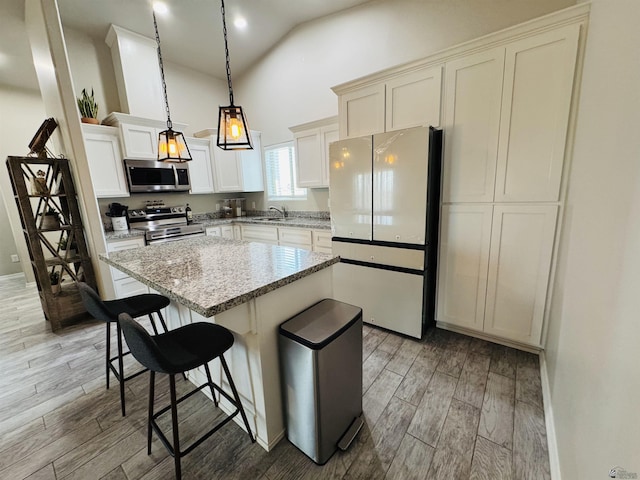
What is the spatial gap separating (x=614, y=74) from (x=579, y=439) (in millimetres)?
1388

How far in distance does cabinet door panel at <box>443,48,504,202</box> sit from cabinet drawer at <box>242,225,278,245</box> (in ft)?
8.06

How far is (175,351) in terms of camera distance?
1.23 meters

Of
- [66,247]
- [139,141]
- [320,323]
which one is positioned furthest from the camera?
[139,141]

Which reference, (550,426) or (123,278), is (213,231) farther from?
(550,426)

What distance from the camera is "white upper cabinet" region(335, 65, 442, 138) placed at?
6.99ft

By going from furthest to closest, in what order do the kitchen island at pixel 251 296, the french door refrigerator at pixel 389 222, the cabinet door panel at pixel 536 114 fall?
the french door refrigerator at pixel 389 222, the cabinet door panel at pixel 536 114, the kitchen island at pixel 251 296

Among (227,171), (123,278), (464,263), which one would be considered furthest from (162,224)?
(464,263)

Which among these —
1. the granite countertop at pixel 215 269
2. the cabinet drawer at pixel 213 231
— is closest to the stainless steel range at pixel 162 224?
the cabinet drawer at pixel 213 231

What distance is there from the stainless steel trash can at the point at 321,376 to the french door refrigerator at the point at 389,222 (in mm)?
988

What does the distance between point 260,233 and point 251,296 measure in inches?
118

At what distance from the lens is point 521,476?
121 centimetres

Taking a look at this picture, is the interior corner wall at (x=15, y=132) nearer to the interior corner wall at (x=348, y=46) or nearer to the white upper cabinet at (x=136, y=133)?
the white upper cabinet at (x=136, y=133)

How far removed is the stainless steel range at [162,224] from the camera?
3.49 metres

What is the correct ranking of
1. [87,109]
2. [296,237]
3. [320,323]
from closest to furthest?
[320,323] < [87,109] < [296,237]
